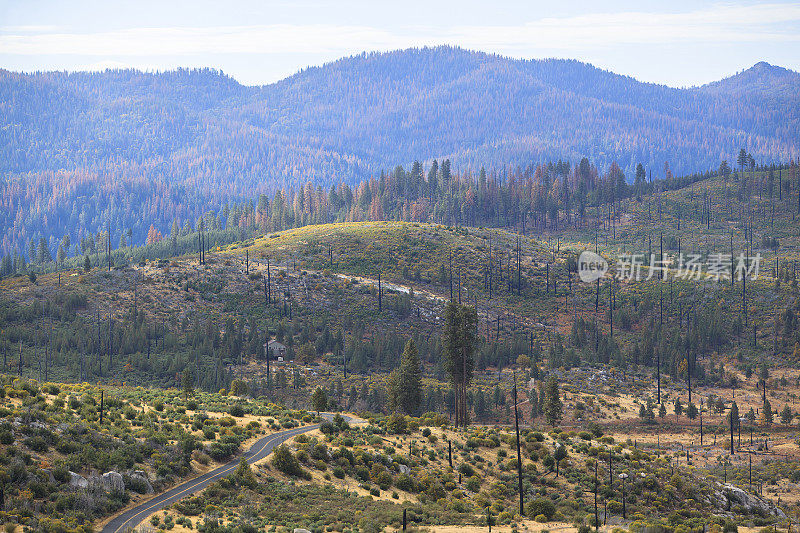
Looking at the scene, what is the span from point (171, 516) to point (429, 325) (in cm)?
10587

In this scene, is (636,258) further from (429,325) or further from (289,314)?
(289,314)

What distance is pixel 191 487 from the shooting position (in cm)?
4456

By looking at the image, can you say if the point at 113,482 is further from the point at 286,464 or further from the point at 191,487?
the point at 286,464

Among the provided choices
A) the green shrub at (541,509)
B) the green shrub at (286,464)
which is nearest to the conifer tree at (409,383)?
the green shrub at (286,464)

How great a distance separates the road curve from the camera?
Result: 38000mm

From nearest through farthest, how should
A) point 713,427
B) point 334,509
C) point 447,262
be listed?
1. point 334,509
2. point 713,427
3. point 447,262

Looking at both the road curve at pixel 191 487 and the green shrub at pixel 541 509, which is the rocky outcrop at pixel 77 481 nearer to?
the road curve at pixel 191 487

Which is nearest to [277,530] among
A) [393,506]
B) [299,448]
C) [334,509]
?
[334,509]

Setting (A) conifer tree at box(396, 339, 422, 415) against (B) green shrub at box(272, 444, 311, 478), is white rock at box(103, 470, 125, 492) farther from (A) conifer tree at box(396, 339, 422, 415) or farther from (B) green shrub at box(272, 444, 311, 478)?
(A) conifer tree at box(396, 339, 422, 415)

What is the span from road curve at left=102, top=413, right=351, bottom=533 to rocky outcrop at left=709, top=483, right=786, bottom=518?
35332 mm

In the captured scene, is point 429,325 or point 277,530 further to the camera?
point 429,325

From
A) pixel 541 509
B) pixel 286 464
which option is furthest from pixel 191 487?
pixel 541 509

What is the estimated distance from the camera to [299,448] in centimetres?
5275

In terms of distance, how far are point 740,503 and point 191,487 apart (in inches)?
1826
